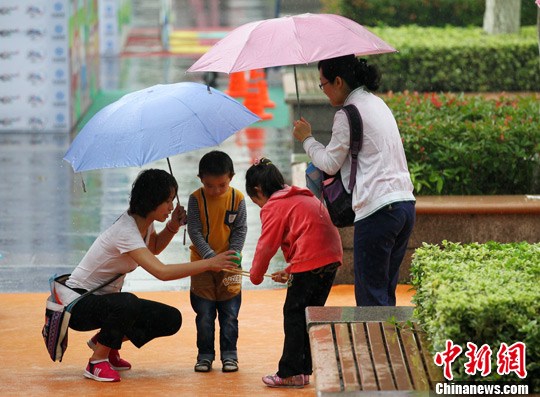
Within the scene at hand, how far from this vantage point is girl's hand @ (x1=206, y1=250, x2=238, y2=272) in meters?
6.31

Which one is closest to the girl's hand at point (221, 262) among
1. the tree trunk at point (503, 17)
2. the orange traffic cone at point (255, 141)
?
the orange traffic cone at point (255, 141)

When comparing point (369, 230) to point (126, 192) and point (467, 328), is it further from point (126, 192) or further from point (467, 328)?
point (126, 192)

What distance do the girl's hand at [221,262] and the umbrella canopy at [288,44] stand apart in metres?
1.00

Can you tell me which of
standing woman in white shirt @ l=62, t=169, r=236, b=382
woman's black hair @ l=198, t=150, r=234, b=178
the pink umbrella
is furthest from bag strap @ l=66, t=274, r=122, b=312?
the pink umbrella

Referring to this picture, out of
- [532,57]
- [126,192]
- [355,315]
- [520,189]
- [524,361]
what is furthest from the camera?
[532,57]

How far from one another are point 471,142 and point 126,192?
4.53 metres

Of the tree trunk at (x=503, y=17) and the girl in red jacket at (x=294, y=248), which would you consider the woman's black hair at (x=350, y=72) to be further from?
the tree trunk at (x=503, y=17)

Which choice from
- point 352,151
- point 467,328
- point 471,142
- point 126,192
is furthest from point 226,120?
point 126,192

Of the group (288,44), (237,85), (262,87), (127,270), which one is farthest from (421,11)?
(127,270)

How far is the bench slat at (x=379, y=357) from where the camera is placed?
15.8 feet

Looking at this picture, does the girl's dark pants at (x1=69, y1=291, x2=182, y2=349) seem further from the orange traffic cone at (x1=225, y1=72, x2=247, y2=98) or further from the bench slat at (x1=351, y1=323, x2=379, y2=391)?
the orange traffic cone at (x1=225, y1=72, x2=247, y2=98)

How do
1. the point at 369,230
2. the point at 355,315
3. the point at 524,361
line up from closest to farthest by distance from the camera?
the point at 524,361
the point at 355,315
the point at 369,230

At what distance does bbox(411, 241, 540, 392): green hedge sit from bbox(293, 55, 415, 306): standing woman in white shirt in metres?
0.70

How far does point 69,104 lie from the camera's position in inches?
644
